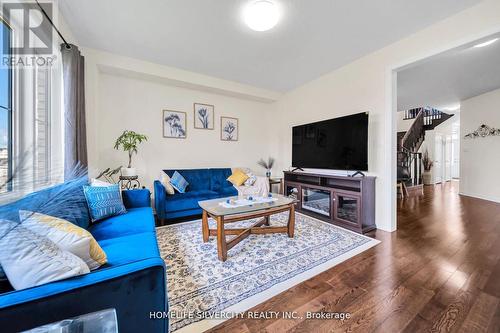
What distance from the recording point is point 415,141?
7156 millimetres

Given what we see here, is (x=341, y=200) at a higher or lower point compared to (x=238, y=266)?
higher

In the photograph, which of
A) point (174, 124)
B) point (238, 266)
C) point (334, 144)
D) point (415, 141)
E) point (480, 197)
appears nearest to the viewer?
point (238, 266)

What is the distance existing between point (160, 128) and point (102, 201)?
2066 millimetres

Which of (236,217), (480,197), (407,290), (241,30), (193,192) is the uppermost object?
(241,30)

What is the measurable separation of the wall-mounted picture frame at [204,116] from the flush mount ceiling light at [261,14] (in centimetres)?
221

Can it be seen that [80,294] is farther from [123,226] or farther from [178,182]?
[178,182]

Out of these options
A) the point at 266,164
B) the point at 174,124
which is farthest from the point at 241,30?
the point at 266,164

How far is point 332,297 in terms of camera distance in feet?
4.95

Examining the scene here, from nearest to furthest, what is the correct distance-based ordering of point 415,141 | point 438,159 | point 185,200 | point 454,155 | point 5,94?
1. point 5,94
2. point 185,200
3. point 415,141
4. point 438,159
5. point 454,155

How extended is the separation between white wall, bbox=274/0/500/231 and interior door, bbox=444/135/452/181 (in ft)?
24.7

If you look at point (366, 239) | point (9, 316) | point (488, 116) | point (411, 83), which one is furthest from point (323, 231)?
point (488, 116)

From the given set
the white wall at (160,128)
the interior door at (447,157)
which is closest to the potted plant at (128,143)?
the white wall at (160,128)

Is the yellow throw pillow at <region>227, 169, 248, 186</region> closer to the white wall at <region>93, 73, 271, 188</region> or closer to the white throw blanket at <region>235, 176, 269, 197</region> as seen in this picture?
the white throw blanket at <region>235, 176, 269, 197</region>

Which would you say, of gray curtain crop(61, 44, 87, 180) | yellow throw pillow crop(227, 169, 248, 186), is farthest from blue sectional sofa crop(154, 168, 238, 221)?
gray curtain crop(61, 44, 87, 180)
